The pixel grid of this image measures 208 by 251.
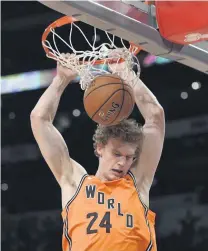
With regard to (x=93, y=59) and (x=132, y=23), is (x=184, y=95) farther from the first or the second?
(x=132, y=23)

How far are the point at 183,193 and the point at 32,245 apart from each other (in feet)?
5.28

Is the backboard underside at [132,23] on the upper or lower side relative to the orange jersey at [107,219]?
upper

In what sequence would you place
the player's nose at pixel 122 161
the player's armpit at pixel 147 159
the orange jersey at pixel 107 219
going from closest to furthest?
the orange jersey at pixel 107 219 → the player's nose at pixel 122 161 → the player's armpit at pixel 147 159

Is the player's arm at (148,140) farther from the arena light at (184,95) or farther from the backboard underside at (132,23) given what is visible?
the arena light at (184,95)

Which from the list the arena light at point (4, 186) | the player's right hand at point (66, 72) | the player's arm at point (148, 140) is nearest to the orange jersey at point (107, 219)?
the player's arm at point (148, 140)

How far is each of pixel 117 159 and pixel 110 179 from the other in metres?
0.11

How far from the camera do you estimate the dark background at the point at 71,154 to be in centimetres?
652

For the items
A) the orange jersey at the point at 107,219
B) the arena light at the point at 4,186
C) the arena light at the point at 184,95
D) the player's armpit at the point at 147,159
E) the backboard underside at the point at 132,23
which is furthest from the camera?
the arena light at the point at 4,186

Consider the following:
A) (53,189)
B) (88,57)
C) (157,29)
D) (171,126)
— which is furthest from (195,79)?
(157,29)

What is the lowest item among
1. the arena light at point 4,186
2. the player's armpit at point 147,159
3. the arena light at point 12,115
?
the arena light at point 4,186

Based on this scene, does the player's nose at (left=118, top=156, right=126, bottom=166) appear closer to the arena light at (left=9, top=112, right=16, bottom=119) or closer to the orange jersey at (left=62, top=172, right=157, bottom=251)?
the orange jersey at (left=62, top=172, right=157, bottom=251)

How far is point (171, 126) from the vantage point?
6660 millimetres

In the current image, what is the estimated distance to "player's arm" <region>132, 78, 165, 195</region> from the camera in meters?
3.54

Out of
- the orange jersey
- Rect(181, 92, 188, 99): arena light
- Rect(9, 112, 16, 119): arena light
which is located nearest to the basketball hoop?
the orange jersey
